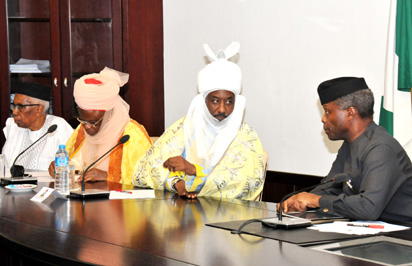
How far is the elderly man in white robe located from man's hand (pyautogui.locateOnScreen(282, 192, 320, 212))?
252 centimetres

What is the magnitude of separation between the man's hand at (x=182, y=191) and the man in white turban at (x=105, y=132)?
79 centimetres

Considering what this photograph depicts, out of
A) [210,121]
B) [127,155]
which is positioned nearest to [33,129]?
[127,155]

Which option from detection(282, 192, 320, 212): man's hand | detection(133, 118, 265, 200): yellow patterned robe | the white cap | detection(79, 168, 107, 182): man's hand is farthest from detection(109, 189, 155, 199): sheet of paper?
detection(282, 192, 320, 212): man's hand

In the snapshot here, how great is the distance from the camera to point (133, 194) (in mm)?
4043

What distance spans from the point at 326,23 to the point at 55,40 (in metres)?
2.58

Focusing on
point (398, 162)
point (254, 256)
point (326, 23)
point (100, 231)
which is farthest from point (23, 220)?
point (326, 23)

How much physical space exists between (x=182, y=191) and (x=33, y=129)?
2.06 meters

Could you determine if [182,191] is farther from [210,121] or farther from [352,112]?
[352,112]

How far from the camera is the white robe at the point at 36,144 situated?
5.46 m

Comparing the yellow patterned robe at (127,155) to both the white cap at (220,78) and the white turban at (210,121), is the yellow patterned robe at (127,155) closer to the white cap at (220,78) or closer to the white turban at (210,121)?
the white turban at (210,121)

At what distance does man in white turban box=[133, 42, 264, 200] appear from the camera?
4.10 m

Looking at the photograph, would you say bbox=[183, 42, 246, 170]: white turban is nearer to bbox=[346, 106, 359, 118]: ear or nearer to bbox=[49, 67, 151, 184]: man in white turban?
bbox=[49, 67, 151, 184]: man in white turban

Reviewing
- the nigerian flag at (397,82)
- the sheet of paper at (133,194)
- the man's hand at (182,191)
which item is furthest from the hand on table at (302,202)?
the nigerian flag at (397,82)

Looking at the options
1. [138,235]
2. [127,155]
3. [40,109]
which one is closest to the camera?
[138,235]
